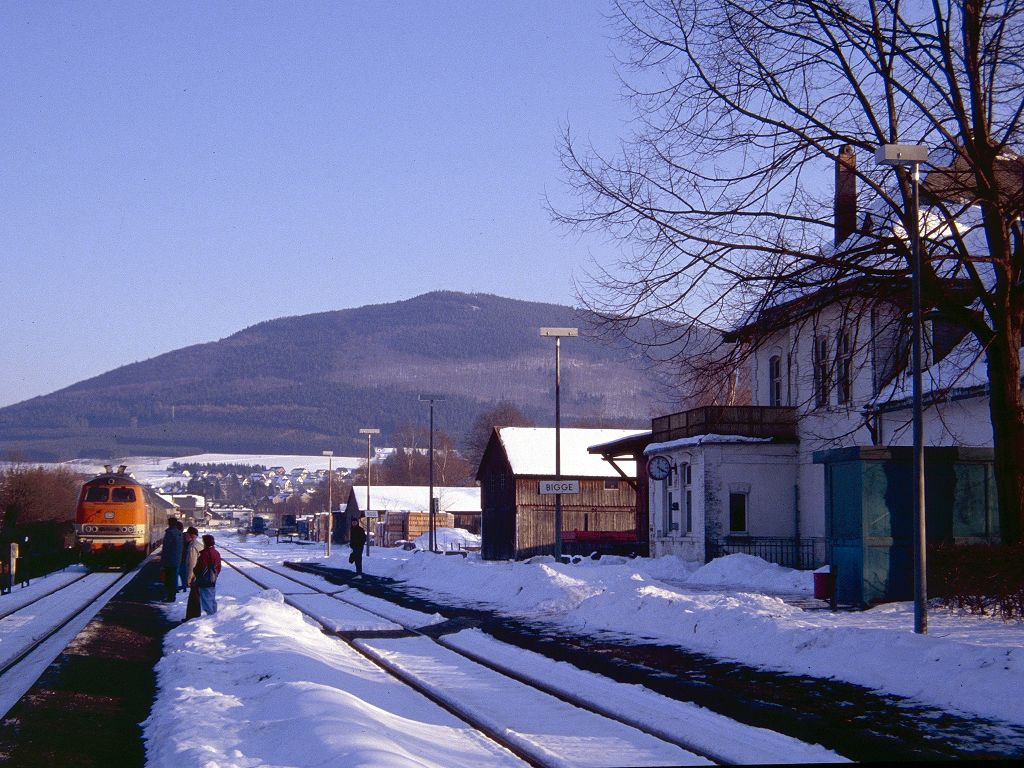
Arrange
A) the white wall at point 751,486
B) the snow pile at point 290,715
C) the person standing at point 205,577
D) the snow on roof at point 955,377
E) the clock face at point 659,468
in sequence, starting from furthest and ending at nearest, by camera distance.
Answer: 1. the clock face at point 659,468
2. the white wall at point 751,486
3. the snow on roof at point 955,377
4. the person standing at point 205,577
5. the snow pile at point 290,715

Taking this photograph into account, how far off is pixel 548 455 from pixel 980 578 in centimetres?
4222

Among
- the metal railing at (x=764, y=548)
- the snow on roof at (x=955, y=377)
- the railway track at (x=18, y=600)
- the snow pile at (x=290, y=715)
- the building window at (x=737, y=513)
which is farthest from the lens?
the building window at (x=737, y=513)

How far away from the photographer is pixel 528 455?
5956 cm

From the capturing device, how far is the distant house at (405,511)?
91188mm

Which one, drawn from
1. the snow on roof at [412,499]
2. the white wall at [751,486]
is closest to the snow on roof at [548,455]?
the white wall at [751,486]

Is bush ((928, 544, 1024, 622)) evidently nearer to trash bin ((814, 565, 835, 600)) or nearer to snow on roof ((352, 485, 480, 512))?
trash bin ((814, 565, 835, 600))

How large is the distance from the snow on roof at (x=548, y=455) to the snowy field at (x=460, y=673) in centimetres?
3149

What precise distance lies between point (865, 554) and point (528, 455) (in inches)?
1539

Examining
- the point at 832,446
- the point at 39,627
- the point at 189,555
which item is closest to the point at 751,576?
the point at 832,446

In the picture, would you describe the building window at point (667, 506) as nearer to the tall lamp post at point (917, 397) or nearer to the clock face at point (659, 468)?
the clock face at point (659, 468)

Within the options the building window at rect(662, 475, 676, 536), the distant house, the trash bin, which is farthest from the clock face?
the distant house

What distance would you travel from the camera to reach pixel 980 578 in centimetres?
1800

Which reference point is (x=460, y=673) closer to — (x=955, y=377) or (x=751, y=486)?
(x=955, y=377)

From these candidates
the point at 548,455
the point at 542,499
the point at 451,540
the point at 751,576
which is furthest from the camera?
the point at 451,540
